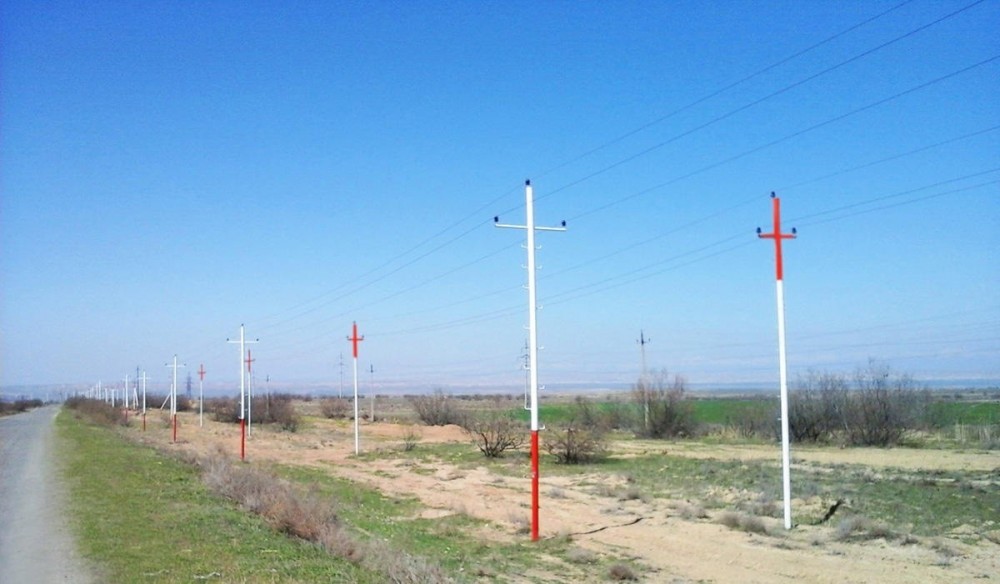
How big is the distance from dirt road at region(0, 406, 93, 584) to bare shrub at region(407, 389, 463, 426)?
47495 mm

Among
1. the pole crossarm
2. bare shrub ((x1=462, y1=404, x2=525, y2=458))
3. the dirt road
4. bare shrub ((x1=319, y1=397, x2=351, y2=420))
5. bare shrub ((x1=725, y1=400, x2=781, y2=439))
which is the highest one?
the pole crossarm

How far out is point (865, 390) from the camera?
47.6 m

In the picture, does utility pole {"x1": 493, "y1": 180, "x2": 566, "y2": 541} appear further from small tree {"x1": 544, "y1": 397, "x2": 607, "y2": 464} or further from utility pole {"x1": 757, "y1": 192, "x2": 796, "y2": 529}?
small tree {"x1": 544, "y1": 397, "x2": 607, "y2": 464}

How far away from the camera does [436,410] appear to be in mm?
77562

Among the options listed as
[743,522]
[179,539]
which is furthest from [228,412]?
[179,539]

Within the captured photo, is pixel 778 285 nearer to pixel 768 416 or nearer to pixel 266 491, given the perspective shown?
pixel 266 491

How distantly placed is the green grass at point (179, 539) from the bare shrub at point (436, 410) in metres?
51.7

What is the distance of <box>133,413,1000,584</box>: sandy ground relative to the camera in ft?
49.8

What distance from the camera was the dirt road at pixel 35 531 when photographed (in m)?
12.1

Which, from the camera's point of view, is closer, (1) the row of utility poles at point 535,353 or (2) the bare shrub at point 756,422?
(1) the row of utility poles at point 535,353

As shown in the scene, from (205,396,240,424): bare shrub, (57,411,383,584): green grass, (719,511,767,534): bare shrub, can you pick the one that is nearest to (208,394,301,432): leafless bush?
(205,396,240,424): bare shrub

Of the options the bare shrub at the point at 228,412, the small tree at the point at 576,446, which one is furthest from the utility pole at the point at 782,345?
the bare shrub at the point at 228,412

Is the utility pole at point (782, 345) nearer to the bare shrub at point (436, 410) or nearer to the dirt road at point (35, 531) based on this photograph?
the dirt road at point (35, 531)

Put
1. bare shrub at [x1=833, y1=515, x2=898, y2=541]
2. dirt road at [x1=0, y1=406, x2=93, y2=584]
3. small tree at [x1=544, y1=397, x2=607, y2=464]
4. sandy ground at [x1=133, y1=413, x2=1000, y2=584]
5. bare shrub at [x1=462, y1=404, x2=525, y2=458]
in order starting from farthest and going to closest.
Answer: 1. bare shrub at [x1=462, y1=404, x2=525, y2=458]
2. small tree at [x1=544, y1=397, x2=607, y2=464]
3. bare shrub at [x1=833, y1=515, x2=898, y2=541]
4. sandy ground at [x1=133, y1=413, x2=1000, y2=584]
5. dirt road at [x1=0, y1=406, x2=93, y2=584]
